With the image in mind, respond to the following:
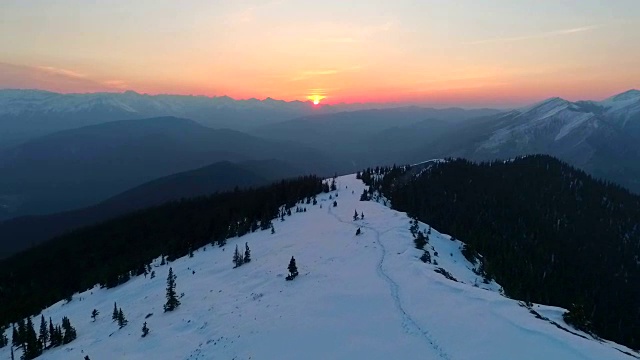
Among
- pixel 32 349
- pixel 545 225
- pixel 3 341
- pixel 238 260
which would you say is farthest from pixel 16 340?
pixel 545 225

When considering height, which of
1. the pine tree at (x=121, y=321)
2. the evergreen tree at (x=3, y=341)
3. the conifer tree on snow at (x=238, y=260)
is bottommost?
the evergreen tree at (x=3, y=341)

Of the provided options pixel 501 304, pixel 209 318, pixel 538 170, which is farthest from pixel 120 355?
pixel 538 170

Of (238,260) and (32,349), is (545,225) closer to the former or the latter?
(238,260)

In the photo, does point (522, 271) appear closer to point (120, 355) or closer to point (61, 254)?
point (120, 355)

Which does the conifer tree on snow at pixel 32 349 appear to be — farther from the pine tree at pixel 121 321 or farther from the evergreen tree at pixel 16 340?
the pine tree at pixel 121 321

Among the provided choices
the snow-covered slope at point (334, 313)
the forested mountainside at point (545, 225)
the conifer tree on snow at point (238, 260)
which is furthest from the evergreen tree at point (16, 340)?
the forested mountainside at point (545, 225)

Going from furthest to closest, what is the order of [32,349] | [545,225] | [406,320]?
[545,225] → [32,349] → [406,320]
